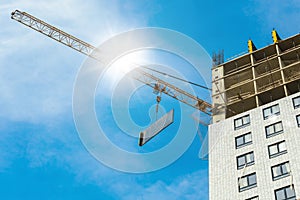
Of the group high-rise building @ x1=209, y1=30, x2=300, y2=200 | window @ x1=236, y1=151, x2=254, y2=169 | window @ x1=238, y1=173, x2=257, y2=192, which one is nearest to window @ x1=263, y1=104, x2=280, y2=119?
high-rise building @ x1=209, y1=30, x2=300, y2=200

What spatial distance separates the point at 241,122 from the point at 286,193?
11853mm

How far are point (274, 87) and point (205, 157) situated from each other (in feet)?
39.8

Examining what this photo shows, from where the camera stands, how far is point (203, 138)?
176ft

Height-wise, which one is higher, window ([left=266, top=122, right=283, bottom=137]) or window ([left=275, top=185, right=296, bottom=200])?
window ([left=266, top=122, right=283, bottom=137])

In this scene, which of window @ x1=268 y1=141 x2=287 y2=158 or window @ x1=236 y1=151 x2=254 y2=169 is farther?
window @ x1=236 y1=151 x2=254 y2=169

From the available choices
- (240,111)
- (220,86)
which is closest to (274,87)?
(240,111)

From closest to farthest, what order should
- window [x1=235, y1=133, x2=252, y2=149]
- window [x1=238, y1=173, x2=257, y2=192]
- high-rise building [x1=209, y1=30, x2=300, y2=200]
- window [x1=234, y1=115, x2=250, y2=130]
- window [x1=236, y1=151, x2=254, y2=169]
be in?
1. high-rise building [x1=209, y1=30, x2=300, y2=200]
2. window [x1=238, y1=173, x2=257, y2=192]
3. window [x1=236, y1=151, x2=254, y2=169]
4. window [x1=235, y1=133, x2=252, y2=149]
5. window [x1=234, y1=115, x2=250, y2=130]

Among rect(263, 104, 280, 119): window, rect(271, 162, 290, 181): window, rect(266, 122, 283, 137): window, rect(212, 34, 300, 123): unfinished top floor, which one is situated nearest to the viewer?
rect(271, 162, 290, 181): window

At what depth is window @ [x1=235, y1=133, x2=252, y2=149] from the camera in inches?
1921

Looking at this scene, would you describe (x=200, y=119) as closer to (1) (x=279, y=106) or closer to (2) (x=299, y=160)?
(1) (x=279, y=106)

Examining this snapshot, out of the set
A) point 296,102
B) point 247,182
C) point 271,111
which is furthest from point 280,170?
point 296,102

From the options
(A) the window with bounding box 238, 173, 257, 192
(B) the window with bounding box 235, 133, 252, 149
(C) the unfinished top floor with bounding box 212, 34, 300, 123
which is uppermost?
(C) the unfinished top floor with bounding box 212, 34, 300, 123

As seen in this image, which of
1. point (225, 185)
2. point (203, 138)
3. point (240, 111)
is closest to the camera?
point (225, 185)

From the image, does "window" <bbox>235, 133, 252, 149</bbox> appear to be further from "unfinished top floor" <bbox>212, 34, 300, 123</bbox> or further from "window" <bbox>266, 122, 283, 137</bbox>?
"unfinished top floor" <bbox>212, 34, 300, 123</bbox>
